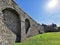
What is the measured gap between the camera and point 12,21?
2380 centimetres

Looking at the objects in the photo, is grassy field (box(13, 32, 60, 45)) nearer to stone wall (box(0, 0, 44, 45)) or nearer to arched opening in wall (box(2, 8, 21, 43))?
stone wall (box(0, 0, 44, 45))

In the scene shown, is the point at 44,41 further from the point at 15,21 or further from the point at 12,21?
the point at 15,21

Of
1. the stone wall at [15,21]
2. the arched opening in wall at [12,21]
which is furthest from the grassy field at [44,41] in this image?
the arched opening in wall at [12,21]

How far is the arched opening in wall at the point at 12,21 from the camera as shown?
22587 millimetres

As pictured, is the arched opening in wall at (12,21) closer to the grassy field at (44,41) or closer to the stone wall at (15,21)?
the stone wall at (15,21)

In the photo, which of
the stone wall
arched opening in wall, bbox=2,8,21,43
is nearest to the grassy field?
the stone wall

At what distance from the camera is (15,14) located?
81.3 feet

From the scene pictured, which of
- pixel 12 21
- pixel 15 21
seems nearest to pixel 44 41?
pixel 12 21

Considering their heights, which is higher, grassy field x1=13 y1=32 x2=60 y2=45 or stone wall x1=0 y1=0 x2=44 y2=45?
stone wall x1=0 y1=0 x2=44 y2=45

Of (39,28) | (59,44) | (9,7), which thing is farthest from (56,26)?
(59,44)

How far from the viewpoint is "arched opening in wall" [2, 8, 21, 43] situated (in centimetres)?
2259

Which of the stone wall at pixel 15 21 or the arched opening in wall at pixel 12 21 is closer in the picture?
the stone wall at pixel 15 21

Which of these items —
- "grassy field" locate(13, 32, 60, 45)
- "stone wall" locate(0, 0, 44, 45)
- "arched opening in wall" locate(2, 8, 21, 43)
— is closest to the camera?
"grassy field" locate(13, 32, 60, 45)

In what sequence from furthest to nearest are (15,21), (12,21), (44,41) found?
(15,21) < (12,21) < (44,41)
